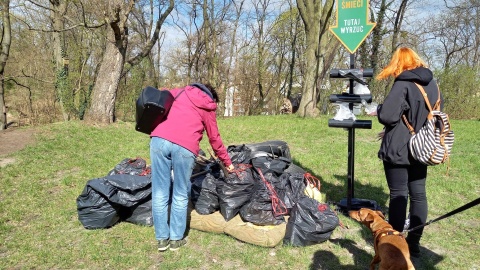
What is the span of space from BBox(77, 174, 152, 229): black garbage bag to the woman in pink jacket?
22.3 inches

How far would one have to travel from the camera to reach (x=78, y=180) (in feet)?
17.3

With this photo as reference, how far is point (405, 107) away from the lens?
2.70 metres

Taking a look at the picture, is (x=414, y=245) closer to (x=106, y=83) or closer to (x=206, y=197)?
(x=206, y=197)

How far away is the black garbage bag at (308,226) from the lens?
312cm

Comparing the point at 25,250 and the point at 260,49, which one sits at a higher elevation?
the point at 260,49

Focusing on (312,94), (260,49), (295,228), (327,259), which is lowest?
(327,259)

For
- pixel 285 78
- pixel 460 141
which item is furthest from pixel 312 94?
pixel 285 78

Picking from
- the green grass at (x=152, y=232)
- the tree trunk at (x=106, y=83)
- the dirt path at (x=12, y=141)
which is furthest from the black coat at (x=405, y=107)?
the tree trunk at (x=106, y=83)

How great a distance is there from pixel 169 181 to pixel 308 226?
1.45 meters

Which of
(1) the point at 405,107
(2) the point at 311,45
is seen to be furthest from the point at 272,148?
(2) the point at 311,45

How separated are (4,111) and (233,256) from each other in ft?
42.0

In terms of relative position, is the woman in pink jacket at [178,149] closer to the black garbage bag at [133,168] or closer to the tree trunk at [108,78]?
the black garbage bag at [133,168]

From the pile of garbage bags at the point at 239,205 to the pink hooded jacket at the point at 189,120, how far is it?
2.16 ft

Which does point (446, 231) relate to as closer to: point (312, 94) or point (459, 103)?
point (312, 94)
